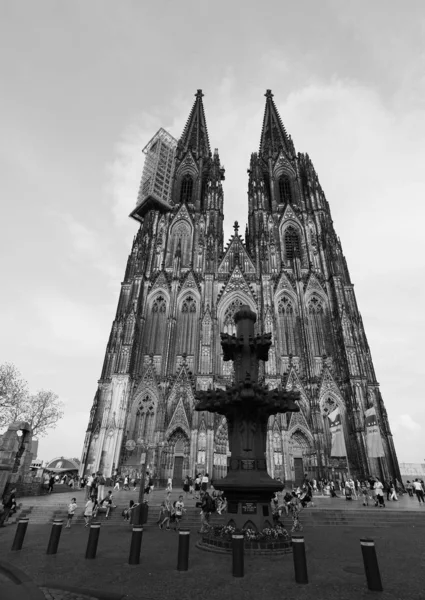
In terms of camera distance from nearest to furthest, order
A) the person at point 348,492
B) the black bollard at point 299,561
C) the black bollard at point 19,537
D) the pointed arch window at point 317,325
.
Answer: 1. the black bollard at point 299,561
2. the black bollard at point 19,537
3. the person at point 348,492
4. the pointed arch window at point 317,325

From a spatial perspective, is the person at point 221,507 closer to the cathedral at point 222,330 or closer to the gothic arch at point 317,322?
the cathedral at point 222,330

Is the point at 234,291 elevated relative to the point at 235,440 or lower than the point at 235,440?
elevated

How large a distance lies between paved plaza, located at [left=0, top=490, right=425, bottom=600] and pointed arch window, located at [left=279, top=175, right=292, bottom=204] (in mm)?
38165

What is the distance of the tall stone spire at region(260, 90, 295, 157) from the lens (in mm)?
48250

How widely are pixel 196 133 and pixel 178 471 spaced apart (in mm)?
46465

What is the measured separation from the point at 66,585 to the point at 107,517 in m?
9.08

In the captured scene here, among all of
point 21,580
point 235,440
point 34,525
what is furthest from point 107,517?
point 21,580

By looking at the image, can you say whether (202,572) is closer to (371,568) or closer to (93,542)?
(93,542)

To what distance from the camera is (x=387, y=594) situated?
5133 mm

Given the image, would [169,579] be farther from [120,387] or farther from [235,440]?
[120,387]

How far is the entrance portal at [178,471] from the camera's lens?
25928mm

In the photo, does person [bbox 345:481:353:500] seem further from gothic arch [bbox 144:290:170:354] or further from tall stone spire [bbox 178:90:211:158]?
tall stone spire [bbox 178:90:211:158]

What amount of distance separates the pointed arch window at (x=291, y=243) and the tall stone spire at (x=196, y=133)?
18248 millimetres

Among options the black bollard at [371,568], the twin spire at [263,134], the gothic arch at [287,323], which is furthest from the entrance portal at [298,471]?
the twin spire at [263,134]
